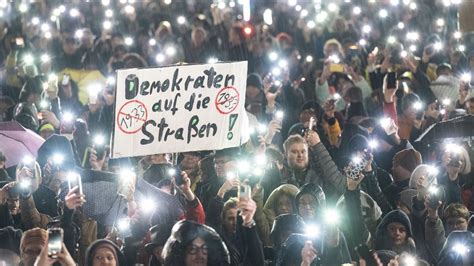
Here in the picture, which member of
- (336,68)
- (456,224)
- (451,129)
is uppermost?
(336,68)

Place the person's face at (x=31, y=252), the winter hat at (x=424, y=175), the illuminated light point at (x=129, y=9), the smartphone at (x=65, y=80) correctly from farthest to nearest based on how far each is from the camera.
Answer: the illuminated light point at (x=129, y=9) < the smartphone at (x=65, y=80) < the winter hat at (x=424, y=175) < the person's face at (x=31, y=252)

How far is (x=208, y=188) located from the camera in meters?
9.33

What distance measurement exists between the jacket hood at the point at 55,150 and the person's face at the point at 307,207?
78.5 inches

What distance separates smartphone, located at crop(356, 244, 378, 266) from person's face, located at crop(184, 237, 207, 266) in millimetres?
1135

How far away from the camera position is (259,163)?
947 centimetres

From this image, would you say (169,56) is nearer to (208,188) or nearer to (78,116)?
(78,116)

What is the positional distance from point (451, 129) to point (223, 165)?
2.42 m

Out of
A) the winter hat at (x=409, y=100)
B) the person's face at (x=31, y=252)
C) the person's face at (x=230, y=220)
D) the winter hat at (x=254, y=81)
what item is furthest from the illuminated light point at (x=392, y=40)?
the person's face at (x=31, y=252)

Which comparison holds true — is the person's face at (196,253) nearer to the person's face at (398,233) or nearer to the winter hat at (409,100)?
the person's face at (398,233)

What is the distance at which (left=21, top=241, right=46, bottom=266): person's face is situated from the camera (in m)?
7.63

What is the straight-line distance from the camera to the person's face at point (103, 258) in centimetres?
755

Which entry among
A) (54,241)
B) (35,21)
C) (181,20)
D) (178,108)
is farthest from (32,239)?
(181,20)

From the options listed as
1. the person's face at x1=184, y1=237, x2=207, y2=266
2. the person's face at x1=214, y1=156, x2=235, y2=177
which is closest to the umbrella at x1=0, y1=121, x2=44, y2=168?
the person's face at x1=214, y1=156, x2=235, y2=177

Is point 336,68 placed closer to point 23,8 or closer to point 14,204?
point 14,204
